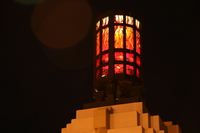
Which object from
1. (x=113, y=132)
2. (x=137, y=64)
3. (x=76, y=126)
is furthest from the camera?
(x=137, y=64)

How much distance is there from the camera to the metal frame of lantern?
3108 centimetres

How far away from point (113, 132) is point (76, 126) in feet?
9.86

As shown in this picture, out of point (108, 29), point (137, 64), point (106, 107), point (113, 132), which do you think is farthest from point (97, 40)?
point (113, 132)

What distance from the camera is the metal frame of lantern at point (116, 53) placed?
3108 cm

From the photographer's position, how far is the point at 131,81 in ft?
102

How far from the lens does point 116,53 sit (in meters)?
31.6

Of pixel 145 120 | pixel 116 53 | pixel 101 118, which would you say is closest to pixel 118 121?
pixel 101 118

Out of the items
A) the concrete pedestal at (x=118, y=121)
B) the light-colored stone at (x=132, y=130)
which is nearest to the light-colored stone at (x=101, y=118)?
the concrete pedestal at (x=118, y=121)

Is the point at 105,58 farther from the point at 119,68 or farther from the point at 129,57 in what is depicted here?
the point at 129,57

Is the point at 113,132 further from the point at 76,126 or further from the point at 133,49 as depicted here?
the point at 133,49

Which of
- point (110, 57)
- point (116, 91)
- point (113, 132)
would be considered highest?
point (110, 57)

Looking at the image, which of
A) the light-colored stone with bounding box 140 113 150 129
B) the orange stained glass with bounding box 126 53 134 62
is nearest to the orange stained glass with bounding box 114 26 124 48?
the orange stained glass with bounding box 126 53 134 62

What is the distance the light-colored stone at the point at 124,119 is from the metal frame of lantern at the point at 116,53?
82.8 inches

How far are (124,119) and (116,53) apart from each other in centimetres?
500
